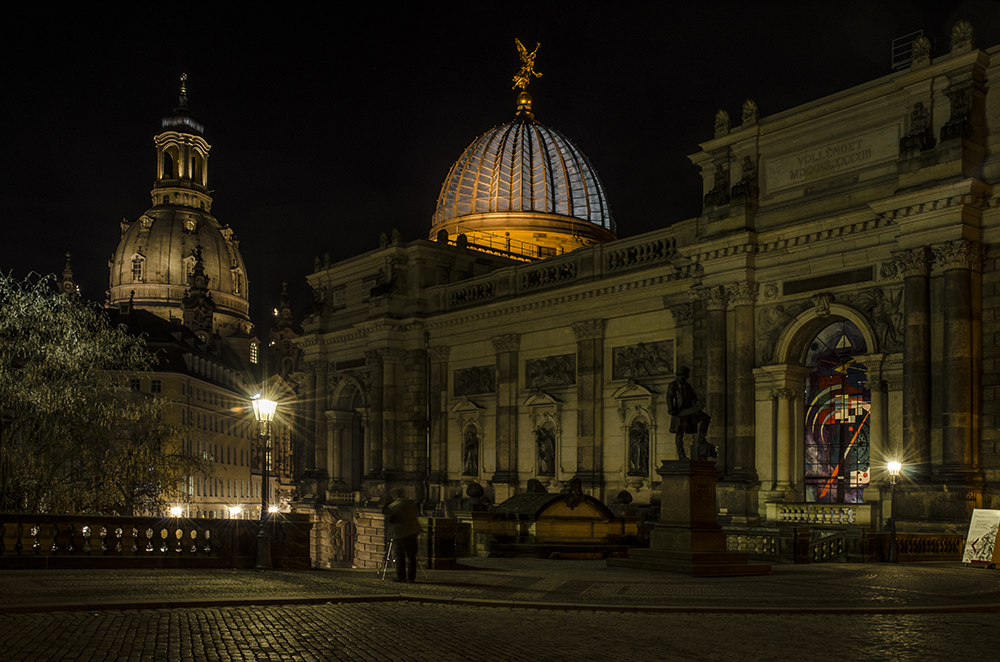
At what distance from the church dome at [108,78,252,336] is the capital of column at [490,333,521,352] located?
97.5 meters

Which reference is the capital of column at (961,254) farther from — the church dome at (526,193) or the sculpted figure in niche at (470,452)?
the church dome at (526,193)

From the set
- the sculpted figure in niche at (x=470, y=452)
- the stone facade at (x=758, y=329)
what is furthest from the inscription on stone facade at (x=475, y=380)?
the sculpted figure in niche at (x=470, y=452)

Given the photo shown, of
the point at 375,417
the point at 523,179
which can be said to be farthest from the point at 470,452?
the point at 523,179

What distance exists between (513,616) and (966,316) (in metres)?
19.2

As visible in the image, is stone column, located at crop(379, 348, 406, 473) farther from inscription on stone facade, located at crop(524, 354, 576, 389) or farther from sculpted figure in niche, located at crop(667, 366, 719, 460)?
sculpted figure in niche, located at crop(667, 366, 719, 460)

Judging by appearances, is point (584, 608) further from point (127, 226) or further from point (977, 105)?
point (127, 226)

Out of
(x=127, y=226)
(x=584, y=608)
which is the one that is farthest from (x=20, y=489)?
(x=127, y=226)

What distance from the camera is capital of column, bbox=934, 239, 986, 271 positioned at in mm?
30078

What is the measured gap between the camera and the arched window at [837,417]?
36.2m

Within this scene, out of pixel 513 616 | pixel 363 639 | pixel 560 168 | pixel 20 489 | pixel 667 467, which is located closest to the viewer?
pixel 363 639

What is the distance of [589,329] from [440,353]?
1084 centimetres

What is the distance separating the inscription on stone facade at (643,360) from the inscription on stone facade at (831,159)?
830 centimetres

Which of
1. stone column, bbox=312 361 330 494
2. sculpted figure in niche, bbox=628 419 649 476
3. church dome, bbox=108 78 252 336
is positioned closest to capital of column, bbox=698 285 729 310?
sculpted figure in niche, bbox=628 419 649 476

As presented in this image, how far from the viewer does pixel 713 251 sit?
37.3 meters
